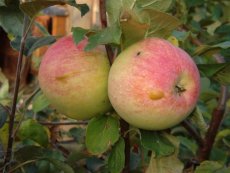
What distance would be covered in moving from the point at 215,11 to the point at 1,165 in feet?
3.47

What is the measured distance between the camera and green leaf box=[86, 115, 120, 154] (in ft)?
2.54

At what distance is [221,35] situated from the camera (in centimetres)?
133

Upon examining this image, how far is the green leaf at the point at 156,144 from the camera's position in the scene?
2.53ft

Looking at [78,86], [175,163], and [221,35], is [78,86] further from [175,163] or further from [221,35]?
[221,35]

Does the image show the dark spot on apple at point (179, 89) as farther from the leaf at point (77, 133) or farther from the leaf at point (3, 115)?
the leaf at point (77, 133)

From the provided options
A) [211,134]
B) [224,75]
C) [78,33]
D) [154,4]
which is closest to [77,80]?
[78,33]

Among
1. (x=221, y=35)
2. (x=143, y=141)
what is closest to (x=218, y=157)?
(x=221, y=35)

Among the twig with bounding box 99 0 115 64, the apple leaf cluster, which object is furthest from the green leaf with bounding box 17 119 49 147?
the twig with bounding box 99 0 115 64

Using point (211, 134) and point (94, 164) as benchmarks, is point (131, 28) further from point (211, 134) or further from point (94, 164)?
point (94, 164)

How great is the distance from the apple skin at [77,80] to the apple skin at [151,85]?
0.04m

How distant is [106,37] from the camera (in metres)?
0.68

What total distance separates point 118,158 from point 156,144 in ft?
0.24

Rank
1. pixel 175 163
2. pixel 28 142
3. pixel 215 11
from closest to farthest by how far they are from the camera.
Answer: pixel 175 163, pixel 28 142, pixel 215 11

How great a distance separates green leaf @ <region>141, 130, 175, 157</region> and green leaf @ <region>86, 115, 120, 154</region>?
47 mm
